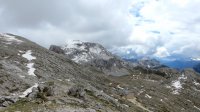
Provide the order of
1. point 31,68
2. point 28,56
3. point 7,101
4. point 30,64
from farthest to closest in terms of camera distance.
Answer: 1. point 28,56
2. point 30,64
3. point 31,68
4. point 7,101

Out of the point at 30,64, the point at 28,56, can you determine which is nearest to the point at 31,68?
the point at 30,64

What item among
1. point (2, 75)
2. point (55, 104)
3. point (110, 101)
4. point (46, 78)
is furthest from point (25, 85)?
point (55, 104)

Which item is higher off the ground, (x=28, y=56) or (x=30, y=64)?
(x=28, y=56)

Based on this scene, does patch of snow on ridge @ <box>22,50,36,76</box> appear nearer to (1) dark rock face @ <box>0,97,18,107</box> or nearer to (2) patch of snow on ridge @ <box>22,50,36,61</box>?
(2) patch of snow on ridge @ <box>22,50,36,61</box>

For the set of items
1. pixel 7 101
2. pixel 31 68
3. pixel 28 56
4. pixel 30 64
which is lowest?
pixel 7 101

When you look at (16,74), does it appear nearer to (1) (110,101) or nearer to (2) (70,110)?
(1) (110,101)

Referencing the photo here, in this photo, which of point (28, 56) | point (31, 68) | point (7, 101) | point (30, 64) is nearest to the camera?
point (7, 101)

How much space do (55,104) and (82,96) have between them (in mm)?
18311

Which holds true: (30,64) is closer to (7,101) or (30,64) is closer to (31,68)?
(31,68)

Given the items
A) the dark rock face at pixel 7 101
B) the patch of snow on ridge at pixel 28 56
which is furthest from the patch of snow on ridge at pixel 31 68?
the dark rock face at pixel 7 101

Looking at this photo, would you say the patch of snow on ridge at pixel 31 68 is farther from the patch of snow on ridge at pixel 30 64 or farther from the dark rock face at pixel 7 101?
the dark rock face at pixel 7 101

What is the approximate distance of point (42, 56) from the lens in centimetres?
17025

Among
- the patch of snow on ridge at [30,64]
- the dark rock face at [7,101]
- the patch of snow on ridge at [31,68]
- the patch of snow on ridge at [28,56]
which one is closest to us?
the dark rock face at [7,101]

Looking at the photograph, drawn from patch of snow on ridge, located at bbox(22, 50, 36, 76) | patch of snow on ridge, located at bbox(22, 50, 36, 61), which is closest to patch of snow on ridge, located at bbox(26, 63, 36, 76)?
patch of snow on ridge, located at bbox(22, 50, 36, 76)
